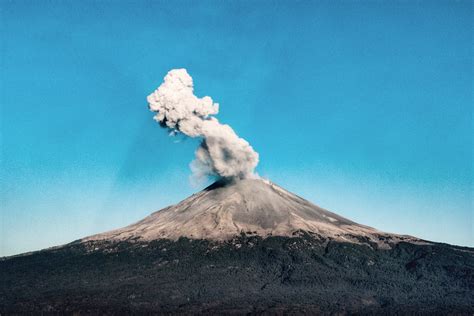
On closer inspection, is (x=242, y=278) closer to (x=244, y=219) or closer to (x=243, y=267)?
(x=243, y=267)

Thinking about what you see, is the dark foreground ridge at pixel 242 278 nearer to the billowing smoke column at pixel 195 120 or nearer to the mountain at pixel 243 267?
the mountain at pixel 243 267

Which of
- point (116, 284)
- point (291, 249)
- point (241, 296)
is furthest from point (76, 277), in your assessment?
point (291, 249)

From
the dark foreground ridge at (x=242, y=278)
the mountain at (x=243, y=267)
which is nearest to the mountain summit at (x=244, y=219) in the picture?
the mountain at (x=243, y=267)

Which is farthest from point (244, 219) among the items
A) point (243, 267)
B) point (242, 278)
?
point (242, 278)

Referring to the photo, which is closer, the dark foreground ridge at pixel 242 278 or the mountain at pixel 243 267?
the dark foreground ridge at pixel 242 278

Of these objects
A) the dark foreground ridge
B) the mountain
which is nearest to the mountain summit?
the mountain

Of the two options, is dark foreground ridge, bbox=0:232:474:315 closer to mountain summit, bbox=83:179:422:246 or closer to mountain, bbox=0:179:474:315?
mountain, bbox=0:179:474:315

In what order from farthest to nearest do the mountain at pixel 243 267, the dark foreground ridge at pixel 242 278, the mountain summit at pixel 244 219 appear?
the mountain summit at pixel 244 219 → the mountain at pixel 243 267 → the dark foreground ridge at pixel 242 278
